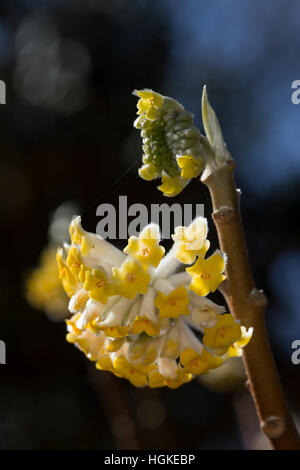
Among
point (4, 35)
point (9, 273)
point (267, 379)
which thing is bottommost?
point (9, 273)

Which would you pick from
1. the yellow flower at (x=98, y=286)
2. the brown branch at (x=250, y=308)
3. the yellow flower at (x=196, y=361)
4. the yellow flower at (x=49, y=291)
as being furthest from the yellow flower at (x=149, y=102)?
the yellow flower at (x=49, y=291)

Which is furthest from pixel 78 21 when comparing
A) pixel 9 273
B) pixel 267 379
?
pixel 267 379

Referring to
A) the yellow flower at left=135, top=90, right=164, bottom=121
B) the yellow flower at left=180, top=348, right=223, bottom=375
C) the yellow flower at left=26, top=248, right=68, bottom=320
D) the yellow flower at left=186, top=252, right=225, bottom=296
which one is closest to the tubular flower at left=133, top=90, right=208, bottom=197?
the yellow flower at left=135, top=90, right=164, bottom=121

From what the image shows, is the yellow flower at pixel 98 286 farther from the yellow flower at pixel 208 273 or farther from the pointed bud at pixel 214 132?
the pointed bud at pixel 214 132

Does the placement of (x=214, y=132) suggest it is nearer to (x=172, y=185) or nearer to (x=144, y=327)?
(x=172, y=185)

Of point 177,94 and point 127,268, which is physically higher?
point 177,94

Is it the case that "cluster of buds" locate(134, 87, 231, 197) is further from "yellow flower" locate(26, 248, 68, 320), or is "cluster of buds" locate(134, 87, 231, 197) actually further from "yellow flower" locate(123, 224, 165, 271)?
"yellow flower" locate(26, 248, 68, 320)
